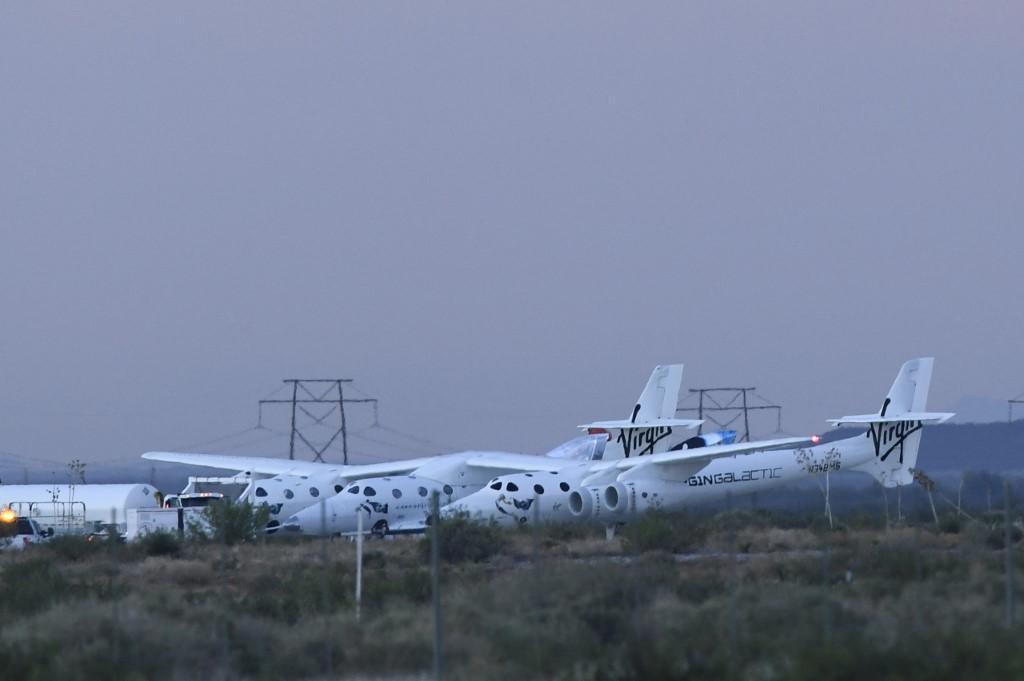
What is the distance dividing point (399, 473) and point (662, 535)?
21117 mm

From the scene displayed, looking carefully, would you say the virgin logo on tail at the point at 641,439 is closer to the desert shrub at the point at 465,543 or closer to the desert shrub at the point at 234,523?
the desert shrub at the point at 234,523

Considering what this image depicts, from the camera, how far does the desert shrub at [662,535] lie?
39281 mm

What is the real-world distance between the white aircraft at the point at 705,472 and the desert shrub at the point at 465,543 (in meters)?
5.30

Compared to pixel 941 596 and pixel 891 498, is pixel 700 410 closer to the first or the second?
pixel 891 498

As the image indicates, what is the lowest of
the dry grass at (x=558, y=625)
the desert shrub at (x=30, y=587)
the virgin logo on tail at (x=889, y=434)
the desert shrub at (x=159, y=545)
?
the dry grass at (x=558, y=625)

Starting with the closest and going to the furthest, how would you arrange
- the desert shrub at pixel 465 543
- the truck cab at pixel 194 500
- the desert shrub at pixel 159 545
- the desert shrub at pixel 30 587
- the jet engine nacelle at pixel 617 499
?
the desert shrub at pixel 30 587 < the desert shrub at pixel 465 543 < the desert shrub at pixel 159 545 < the jet engine nacelle at pixel 617 499 < the truck cab at pixel 194 500

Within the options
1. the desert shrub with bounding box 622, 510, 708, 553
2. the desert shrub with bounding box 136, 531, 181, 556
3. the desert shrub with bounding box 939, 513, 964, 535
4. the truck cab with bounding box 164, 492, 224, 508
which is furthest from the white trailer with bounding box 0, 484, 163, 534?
the desert shrub with bounding box 939, 513, 964, 535

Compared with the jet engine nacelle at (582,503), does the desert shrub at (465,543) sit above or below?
below

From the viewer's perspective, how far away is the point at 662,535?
39.8 m

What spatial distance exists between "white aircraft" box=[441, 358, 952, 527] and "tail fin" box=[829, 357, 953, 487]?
0.12 feet

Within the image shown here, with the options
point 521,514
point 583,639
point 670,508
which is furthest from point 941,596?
point 670,508

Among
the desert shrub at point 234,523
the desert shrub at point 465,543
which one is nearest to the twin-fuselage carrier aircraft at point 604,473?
the desert shrub at point 234,523

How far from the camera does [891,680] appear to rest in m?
13.4

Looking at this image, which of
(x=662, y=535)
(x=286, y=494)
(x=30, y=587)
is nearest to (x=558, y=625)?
(x=30, y=587)
